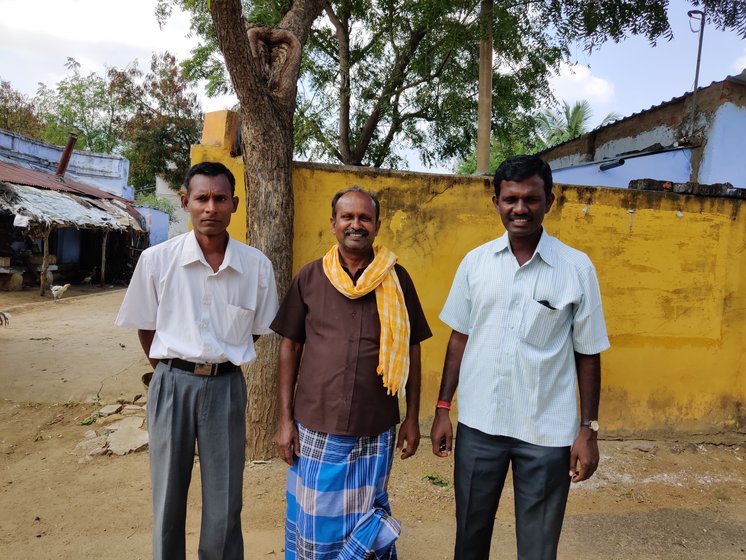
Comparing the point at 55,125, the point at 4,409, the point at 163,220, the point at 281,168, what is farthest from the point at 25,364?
the point at 55,125

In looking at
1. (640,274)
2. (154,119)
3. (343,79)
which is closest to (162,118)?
(154,119)

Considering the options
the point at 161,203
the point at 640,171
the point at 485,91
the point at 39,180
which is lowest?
the point at 39,180

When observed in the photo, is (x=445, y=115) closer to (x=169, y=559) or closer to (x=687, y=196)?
(x=687, y=196)

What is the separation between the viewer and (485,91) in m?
6.22

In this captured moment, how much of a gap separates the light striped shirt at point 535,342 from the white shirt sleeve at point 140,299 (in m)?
1.32

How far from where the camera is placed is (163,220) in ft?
79.3

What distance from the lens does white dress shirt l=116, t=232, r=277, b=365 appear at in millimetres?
2082

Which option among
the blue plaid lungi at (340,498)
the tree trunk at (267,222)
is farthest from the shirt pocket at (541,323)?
the tree trunk at (267,222)

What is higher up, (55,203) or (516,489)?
(55,203)

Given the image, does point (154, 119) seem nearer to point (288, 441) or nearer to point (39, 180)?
point (39, 180)

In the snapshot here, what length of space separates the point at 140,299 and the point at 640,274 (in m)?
4.13

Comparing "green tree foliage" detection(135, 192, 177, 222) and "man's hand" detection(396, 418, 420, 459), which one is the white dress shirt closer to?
"man's hand" detection(396, 418, 420, 459)

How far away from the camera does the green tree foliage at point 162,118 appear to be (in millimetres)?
22906

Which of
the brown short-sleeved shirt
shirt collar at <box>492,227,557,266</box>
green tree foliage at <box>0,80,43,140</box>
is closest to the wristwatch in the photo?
shirt collar at <box>492,227,557,266</box>
